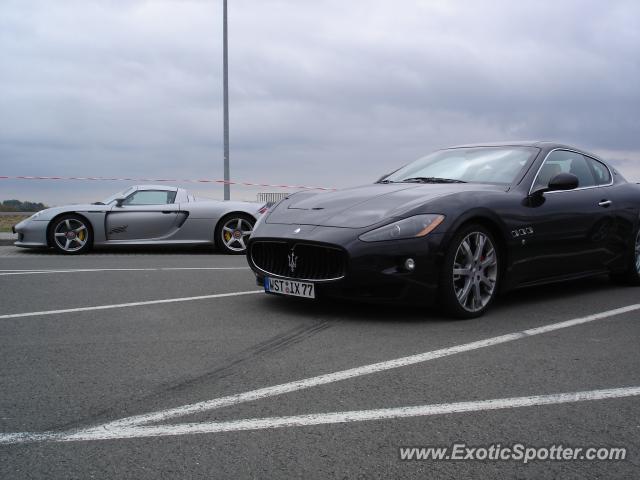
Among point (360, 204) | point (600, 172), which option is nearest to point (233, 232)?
point (600, 172)

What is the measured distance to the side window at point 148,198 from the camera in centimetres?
1181

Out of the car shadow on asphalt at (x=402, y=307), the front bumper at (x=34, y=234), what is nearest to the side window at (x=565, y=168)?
the car shadow on asphalt at (x=402, y=307)

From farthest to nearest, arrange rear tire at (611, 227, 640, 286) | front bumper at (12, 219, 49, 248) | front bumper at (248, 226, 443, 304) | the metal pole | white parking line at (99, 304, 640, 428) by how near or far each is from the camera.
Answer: the metal pole < front bumper at (12, 219, 49, 248) < rear tire at (611, 227, 640, 286) < front bumper at (248, 226, 443, 304) < white parking line at (99, 304, 640, 428)

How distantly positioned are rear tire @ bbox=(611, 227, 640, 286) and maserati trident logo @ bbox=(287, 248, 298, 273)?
3684 millimetres

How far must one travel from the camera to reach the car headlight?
200 inches

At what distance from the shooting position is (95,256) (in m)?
11.2

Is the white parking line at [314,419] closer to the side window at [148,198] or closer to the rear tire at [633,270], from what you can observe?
the rear tire at [633,270]

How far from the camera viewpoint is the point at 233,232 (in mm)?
12047

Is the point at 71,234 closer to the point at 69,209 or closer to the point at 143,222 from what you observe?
the point at 69,209

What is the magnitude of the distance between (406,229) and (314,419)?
7.66 feet

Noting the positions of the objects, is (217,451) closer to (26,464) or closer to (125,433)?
(125,433)

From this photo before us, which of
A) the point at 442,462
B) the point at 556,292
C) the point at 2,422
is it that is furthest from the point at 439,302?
the point at 2,422

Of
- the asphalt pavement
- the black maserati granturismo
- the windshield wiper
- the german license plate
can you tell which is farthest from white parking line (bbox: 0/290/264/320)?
the windshield wiper

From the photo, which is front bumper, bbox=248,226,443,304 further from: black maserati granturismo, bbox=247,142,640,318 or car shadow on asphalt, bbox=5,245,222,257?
car shadow on asphalt, bbox=5,245,222,257
